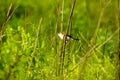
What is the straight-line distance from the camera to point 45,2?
6141mm

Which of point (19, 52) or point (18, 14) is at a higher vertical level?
point (18, 14)

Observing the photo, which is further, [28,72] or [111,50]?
[111,50]

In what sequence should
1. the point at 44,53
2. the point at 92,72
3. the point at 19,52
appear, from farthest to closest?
the point at 44,53 < the point at 92,72 < the point at 19,52

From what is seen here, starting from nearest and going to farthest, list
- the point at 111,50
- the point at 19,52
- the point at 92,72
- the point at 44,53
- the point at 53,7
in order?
the point at 19,52
the point at 92,72
the point at 44,53
the point at 111,50
the point at 53,7

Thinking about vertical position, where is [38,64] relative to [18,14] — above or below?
below

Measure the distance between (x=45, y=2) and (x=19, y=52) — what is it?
12.9 feet

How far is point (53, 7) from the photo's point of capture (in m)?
5.80

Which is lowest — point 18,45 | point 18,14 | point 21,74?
point 21,74

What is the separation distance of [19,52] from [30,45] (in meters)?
0.26

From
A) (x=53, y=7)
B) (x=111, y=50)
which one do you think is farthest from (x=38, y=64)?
(x=53, y=7)

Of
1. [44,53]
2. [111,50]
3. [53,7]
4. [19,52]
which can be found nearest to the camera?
[19,52]

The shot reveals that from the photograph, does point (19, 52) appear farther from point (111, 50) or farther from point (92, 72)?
point (111, 50)

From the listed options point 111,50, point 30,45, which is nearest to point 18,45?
point 30,45

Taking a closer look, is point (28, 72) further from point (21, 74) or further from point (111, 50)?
point (111, 50)
